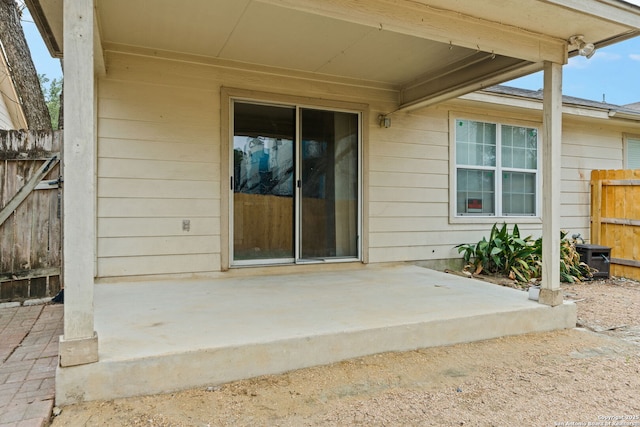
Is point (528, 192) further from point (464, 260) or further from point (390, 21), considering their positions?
point (390, 21)

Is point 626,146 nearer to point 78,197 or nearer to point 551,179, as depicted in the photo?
point 551,179

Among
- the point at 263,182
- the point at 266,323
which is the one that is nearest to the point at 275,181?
the point at 263,182

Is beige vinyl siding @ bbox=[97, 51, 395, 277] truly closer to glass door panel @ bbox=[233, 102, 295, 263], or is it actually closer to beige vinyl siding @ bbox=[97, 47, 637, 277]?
beige vinyl siding @ bbox=[97, 47, 637, 277]

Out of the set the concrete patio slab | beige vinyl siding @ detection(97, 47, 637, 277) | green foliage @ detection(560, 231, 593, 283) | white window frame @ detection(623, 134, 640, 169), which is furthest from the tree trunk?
white window frame @ detection(623, 134, 640, 169)

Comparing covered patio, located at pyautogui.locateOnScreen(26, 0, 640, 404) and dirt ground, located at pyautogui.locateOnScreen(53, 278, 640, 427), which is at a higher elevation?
covered patio, located at pyautogui.locateOnScreen(26, 0, 640, 404)

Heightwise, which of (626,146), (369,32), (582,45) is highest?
(369,32)

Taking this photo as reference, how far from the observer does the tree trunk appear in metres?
5.55

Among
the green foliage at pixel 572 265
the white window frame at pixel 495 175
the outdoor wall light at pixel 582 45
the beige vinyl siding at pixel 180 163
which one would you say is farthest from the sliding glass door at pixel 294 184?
the green foliage at pixel 572 265

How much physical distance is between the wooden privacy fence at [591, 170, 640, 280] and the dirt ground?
150 inches

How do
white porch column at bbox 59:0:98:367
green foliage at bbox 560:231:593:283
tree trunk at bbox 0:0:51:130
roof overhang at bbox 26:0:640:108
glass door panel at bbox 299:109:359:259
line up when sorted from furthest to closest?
green foliage at bbox 560:231:593:283 < tree trunk at bbox 0:0:51:130 < glass door panel at bbox 299:109:359:259 < roof overhang at bbox 26:0:640:108 < white porch column at bbox 59:0:98:367

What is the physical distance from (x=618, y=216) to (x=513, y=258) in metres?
2.42

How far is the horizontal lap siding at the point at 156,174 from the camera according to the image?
12.8 ft

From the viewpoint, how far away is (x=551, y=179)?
11.4 ft

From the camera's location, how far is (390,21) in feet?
9.33
